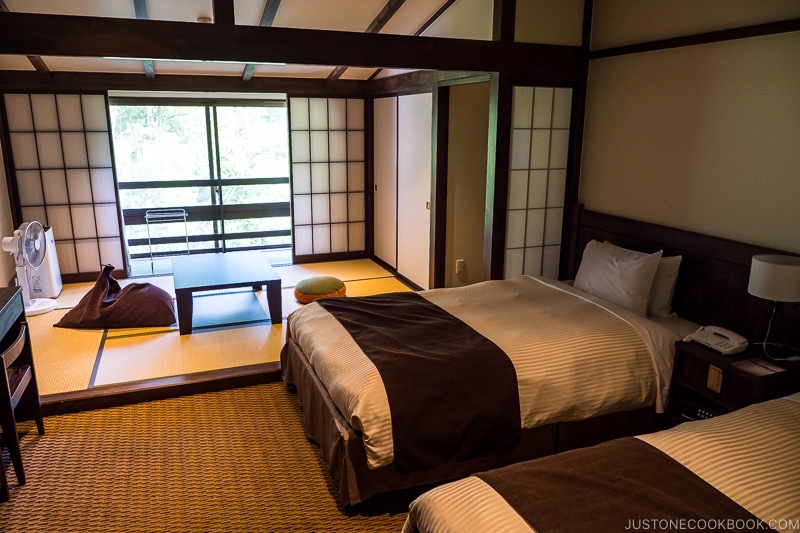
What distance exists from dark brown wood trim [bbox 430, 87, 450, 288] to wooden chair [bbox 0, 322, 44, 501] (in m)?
3.34

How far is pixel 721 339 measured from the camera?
2816mm

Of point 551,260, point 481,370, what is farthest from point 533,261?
point 481,370

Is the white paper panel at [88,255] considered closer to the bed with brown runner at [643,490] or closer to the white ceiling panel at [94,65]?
the white ceiling panel at [94,65]

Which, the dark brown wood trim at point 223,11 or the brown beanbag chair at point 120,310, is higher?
the dark brown wood trim at point 223,11

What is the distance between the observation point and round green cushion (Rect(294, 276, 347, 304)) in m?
5.08

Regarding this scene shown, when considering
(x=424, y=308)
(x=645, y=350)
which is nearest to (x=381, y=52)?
(x=424, y=308)

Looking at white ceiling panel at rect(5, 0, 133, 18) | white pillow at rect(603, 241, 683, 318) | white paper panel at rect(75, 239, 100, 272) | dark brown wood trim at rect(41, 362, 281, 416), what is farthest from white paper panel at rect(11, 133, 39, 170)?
white pillow at rect(603, 241, 683, 318)

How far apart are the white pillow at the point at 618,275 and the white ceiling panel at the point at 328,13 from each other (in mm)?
2610

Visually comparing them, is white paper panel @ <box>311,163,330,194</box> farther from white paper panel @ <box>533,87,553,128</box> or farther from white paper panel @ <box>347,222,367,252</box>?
white paper panel @ <box>533,87,553,128</box>

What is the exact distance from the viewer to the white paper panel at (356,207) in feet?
23.2

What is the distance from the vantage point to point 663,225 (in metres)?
3.63

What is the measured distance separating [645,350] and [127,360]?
3.43 m

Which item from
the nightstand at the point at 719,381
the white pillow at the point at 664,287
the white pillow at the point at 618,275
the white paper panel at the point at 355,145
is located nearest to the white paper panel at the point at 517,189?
the white pillow at the point at 618,275

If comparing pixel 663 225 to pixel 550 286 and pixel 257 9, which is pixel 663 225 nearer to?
pixel 550 286
